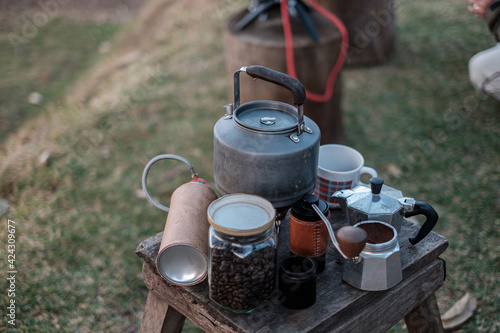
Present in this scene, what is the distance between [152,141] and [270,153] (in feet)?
7.71

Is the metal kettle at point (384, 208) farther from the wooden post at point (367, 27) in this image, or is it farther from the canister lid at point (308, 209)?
the wooden post at point (367, 27)

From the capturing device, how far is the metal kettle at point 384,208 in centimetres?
136

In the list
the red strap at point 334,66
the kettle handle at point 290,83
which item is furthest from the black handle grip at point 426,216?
the red strap at point 334,66

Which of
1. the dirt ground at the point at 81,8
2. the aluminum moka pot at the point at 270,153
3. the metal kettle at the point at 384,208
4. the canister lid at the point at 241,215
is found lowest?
the dirt ground at the point at 81,8

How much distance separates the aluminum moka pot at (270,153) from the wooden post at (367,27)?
3.04 meters

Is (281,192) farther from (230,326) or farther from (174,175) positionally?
(174,175)

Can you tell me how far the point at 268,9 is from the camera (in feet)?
9.55

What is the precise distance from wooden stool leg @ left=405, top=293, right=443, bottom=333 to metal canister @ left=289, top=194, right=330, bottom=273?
0.49m

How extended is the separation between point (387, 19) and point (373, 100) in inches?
35.4

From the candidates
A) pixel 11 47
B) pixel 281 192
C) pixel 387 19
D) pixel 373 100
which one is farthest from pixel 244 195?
pixel 11 47

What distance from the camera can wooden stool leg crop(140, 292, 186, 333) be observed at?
1551mm

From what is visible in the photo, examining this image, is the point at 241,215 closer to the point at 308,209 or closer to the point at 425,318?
the point at 308,209

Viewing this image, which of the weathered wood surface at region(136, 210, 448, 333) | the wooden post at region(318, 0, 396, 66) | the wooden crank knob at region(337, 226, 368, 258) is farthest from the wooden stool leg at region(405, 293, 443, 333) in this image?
→ the wooden post at region(318, 0, 396, 66)

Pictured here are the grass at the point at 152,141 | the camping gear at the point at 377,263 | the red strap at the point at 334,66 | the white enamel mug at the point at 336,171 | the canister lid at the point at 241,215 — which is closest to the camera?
the canister lid at the point at 241,215
